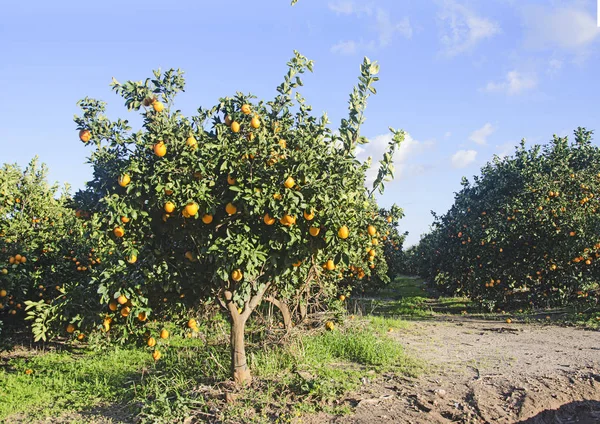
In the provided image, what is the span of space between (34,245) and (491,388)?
7421mm

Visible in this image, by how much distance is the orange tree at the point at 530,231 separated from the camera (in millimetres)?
10945

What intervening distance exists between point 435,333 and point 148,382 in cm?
557

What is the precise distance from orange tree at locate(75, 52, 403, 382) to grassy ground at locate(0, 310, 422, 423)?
0.67 metres

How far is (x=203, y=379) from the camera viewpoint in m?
5.80

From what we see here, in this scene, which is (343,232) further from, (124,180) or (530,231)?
(530,231)

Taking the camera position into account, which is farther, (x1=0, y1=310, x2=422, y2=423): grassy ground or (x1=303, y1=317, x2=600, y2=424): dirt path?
(x1=0, y1=310, x2=422, y2=423): grassy ground

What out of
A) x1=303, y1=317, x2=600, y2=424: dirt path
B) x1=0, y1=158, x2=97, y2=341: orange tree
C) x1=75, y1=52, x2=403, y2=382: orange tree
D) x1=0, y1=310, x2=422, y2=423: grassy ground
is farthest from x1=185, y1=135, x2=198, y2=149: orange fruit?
x1=0, y1=158, x2=97, y2=341: orange tree

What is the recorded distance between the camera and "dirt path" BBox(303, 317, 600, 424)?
15.8ft

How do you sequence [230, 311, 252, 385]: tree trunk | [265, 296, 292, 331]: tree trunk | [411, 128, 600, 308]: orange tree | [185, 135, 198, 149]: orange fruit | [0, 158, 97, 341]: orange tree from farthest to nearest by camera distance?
[411, 128, 600, 308]: orange tree
[0, 158, 97, 341]: orange tree
[265, 296, 292, 331]: tree trunk
[230, 311, 252, 385]: tree trunk
[185, 135, 198, 149]: orange fruit

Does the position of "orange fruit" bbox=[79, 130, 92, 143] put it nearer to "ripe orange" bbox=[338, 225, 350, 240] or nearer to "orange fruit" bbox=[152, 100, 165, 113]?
"orange fruit" bbox=[152, 100, 165, 113]

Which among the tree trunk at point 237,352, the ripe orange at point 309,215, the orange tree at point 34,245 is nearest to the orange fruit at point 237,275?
the ripe orange at point 309,215

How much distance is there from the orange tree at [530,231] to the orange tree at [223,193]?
25.0ft

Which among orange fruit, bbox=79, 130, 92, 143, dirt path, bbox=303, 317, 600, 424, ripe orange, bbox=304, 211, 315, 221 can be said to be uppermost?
orange fruit, bbox=79, 130, 92, 143

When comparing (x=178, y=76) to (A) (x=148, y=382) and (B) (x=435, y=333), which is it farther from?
(B) (x=435, y=333)
